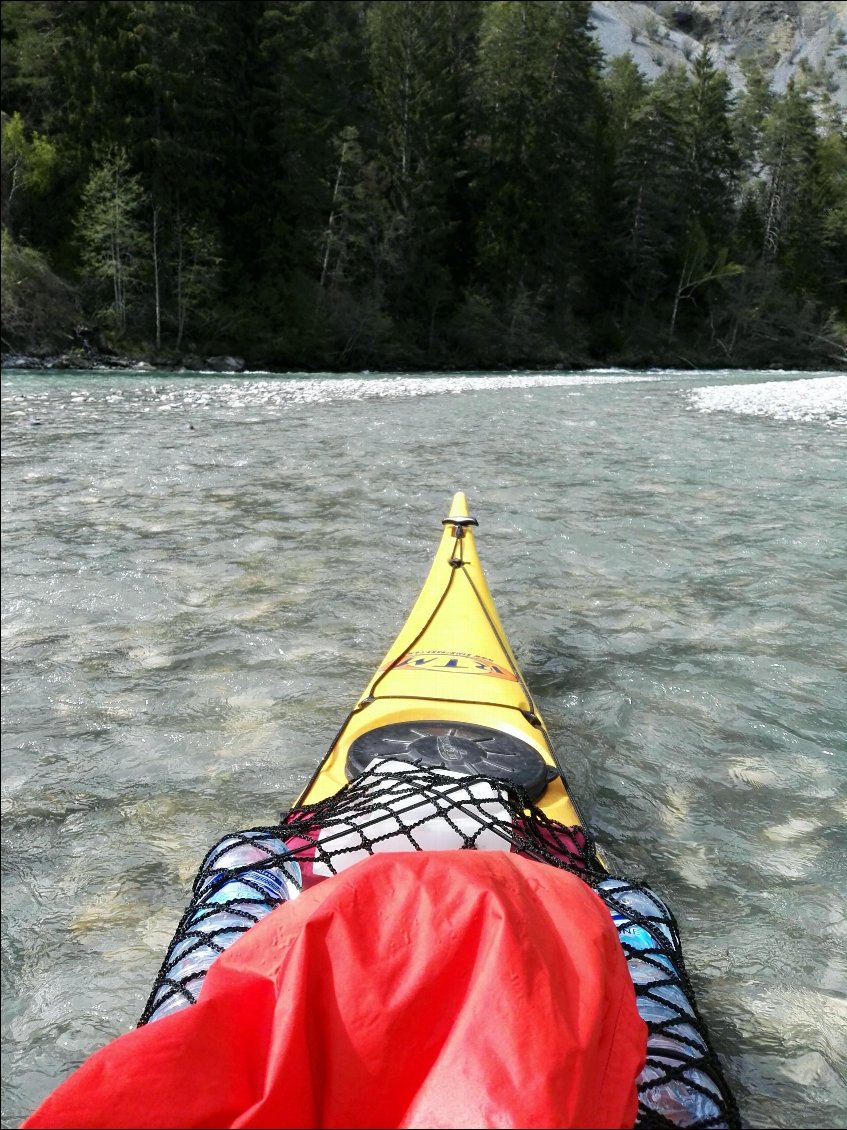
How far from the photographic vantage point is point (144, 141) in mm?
19047

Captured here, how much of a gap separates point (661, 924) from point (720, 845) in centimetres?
64

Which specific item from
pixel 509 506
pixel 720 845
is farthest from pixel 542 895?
pixel 509 506

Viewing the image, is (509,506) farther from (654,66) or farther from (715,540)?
(654,66)

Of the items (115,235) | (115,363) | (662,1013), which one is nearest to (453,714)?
(662,1013)

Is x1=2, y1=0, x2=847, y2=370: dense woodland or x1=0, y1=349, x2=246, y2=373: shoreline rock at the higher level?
x1=2, y1=0, x2=847, y2=370: dense woodland

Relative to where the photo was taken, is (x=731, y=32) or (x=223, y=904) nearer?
(x=223, y=904)

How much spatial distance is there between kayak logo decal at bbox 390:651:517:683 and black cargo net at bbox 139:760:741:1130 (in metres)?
0.62

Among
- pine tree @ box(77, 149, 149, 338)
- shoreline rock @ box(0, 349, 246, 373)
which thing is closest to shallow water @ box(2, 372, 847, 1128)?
shoreline rock @ box(0, 349, 246, 373)

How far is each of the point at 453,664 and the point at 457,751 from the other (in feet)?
1.73

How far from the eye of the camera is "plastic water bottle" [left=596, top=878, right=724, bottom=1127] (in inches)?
40.4

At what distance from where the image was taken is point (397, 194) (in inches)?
915

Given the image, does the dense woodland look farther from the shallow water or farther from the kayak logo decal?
the kayak logo decal

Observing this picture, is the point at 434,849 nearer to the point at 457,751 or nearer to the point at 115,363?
the point at 457,751

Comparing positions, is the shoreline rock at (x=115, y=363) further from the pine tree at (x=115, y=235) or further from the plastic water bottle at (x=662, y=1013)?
the plastic water bottle at (x=662, y=1013)
